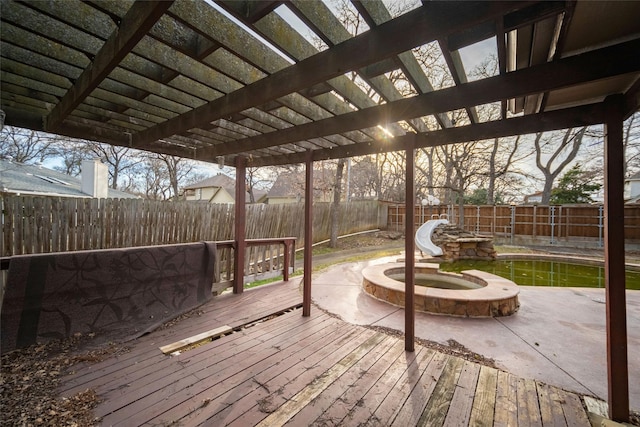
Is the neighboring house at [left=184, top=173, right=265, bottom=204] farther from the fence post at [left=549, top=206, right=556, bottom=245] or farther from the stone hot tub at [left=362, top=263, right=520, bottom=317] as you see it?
the stone hot tub at [left=362, top=263, right=520, bottom=317]

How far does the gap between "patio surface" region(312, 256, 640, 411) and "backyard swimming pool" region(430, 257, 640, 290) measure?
3.93 feet

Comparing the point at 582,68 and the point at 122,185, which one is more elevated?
the point at 122,185

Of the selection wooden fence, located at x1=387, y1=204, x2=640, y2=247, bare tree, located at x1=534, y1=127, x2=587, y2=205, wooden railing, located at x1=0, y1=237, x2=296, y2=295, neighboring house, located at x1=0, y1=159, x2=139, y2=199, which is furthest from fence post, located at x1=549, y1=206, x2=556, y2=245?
neighboring house, located at x1=0, y1=159, x2=139, y2=199

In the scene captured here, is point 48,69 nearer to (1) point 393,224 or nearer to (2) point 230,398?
(2) point 230,398

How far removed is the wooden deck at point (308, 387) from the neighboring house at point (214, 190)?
72.8ft

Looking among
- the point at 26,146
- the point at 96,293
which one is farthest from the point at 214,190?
the point at 96,293

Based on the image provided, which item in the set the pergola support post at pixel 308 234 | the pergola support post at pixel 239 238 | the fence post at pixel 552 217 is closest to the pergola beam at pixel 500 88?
the pergola support post at pixel 308 234

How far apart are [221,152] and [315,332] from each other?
8.32 feet

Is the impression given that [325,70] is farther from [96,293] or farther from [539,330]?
[539,330]

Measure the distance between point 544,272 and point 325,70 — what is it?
8081 millimetres

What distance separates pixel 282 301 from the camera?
12.5 feet

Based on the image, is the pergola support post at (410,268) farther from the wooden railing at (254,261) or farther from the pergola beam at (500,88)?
the wooden railing at (254,261)

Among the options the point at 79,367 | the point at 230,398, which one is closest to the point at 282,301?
the point at 230,398

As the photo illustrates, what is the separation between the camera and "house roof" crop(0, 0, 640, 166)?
3.68ft
